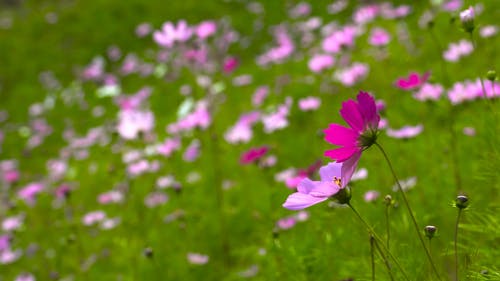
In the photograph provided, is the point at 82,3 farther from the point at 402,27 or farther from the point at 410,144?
the point at 410,144

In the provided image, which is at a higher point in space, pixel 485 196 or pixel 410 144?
pixel 410 144

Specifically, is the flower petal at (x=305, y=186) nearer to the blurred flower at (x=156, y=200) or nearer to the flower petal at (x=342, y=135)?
the flower petal at (x=342, y=135)

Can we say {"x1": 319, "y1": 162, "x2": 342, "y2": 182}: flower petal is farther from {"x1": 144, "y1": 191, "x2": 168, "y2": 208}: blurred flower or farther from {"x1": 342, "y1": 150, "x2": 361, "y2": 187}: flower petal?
{"x1": 144, "y1": 191, "x2": 168, "y2": 208}: blurred flower

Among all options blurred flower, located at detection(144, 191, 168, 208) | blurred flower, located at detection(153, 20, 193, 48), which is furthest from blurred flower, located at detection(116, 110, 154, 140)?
blurred flower, located at detection(144, 191, 168, 208)

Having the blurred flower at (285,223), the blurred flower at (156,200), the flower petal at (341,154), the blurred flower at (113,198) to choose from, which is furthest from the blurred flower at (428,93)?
the blurred flower at (113,198)

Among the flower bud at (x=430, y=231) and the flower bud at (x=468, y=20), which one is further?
the flower bud at (x=468, y=20)

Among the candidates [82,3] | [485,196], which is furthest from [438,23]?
[82,3]

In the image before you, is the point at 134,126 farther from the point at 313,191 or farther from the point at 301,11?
the point at 301,11

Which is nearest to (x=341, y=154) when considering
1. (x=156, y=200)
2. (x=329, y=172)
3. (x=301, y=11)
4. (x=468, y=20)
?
(x=329, y=172)

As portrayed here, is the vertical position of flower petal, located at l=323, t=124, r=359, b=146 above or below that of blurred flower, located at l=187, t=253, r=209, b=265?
below
